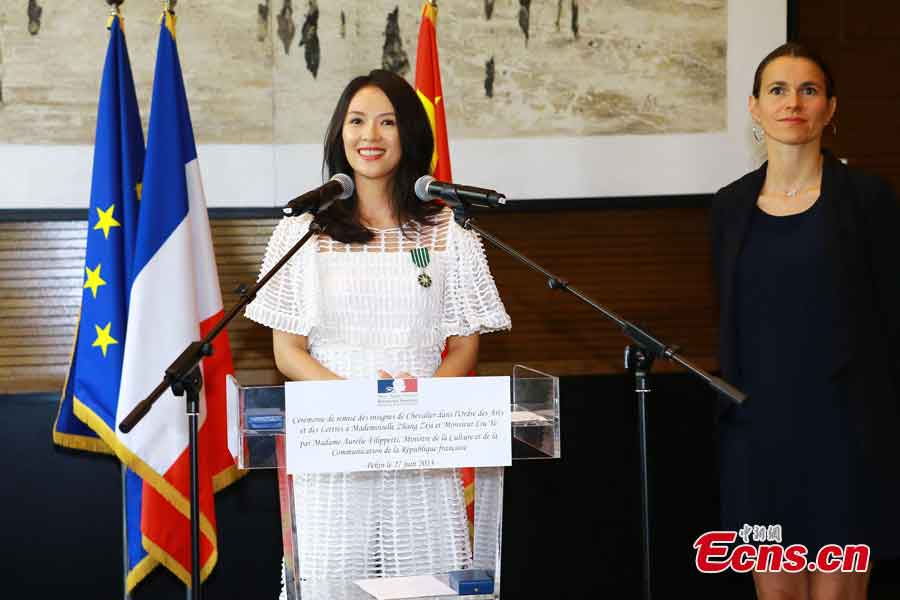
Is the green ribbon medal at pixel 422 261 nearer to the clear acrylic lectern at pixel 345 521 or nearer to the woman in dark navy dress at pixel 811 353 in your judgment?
the clear acrylic lectern at pixel 345 521

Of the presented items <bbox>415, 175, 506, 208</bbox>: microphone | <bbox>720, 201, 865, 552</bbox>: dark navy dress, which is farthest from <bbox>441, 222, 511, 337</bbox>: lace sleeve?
<bbox>720, 201, 865, 552</bbox>: dark navy dress

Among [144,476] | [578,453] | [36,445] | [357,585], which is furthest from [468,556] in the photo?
[36,445]

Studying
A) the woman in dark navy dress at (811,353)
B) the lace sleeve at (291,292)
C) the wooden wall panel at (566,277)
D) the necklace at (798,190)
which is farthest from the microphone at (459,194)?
the wooden wall panel at (566,277)

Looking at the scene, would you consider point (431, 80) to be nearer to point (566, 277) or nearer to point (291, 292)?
point (566, 277)

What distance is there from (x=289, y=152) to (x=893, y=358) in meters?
2.11

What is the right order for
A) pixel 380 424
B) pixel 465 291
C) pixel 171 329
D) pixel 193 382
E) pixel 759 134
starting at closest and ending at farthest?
pixel 380 424 → pixel 193 382 → pixel 465 291 → pixel 759 134 → pixel 171 329

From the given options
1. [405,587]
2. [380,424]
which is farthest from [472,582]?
[380,424]

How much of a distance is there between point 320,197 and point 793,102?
1.39 meters

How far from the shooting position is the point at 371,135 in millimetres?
2750

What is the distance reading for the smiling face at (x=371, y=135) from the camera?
2750mm

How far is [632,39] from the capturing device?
4.09 meters

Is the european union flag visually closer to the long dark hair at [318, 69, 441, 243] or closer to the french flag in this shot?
the french flag

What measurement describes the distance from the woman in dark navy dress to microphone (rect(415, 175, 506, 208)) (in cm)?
95

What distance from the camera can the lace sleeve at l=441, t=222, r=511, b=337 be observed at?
9.07ft
